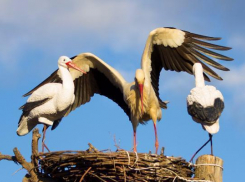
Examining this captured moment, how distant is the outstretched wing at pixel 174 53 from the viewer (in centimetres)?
1033

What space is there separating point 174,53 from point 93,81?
178 centimetres

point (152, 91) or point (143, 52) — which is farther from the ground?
point (143, 52)

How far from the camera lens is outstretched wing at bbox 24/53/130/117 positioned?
35.8 feet

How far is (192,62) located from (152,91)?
102cm

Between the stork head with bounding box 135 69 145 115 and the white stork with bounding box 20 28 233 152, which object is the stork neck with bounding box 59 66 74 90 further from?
the stork head with bounding box 135 69 145 115

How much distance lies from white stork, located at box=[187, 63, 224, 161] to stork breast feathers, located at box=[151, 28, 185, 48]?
1.67m

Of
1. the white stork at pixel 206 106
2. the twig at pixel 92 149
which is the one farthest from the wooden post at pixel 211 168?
the twig at pixel 92 149

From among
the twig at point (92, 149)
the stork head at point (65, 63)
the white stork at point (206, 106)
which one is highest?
the stork head at point (65, 63)

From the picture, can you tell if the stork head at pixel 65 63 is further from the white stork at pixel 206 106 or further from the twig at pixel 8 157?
the twig at pixel 8 157

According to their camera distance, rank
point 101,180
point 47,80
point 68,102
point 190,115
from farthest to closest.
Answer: point 47,80
point 68,102
point 190,115
point 101,180

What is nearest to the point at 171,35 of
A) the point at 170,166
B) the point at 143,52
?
the point at 143,52

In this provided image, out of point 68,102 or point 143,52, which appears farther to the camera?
point 143,52

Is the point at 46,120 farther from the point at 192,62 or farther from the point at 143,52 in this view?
the point at 192,62

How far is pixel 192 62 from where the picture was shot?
419 inches
